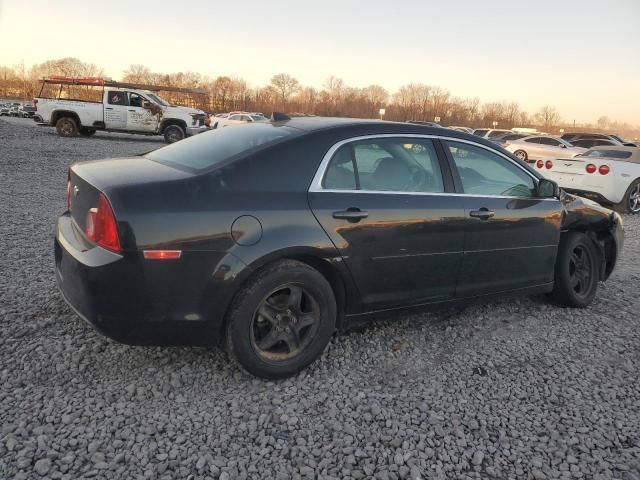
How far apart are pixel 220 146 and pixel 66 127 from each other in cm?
1833

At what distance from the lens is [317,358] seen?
3156mm

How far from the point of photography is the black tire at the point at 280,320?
2.74m

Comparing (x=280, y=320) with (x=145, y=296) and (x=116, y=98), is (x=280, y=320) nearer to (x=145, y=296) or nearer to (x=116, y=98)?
(x=145, y=296)

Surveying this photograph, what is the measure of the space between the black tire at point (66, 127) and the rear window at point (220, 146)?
1760 cm

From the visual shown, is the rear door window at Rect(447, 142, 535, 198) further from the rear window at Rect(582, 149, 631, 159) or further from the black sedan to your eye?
the rear window at Rect(582, 149, 631, 159)

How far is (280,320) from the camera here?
2.91 meters

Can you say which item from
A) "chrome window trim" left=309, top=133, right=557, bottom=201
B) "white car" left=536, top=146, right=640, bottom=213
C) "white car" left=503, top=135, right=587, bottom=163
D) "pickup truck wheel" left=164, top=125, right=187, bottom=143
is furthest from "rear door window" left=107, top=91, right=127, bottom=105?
"chrome window trim" left=309, top=133, right=557, bottom=201

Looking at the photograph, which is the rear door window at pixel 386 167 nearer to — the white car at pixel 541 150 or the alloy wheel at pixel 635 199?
the alloy wheel at pixel 635 199

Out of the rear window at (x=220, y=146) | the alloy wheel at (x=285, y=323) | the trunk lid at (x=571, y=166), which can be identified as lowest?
the alloy wheel at (x=285, y=323)

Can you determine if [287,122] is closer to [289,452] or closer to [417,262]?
[417,262]

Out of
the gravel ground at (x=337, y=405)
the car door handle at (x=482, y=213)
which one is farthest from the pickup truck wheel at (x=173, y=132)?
the car door handle at (x=482, y=213)

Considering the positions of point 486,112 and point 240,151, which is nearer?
point 240,151

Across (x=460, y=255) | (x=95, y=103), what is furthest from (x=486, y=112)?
(x=460, y=255)

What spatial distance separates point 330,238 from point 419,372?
1072 mm
